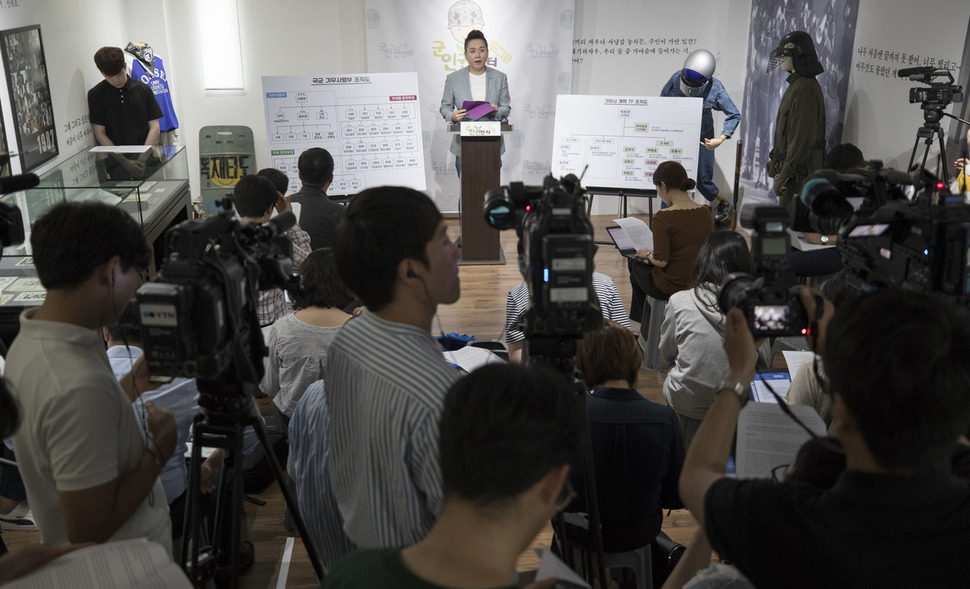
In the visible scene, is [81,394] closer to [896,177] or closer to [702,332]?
[896,177]

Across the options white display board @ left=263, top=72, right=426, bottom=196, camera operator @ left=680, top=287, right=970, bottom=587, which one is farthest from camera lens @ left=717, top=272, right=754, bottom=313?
white display board @ left=263, top=72, right=426, bottom=196

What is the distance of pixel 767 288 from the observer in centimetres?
153

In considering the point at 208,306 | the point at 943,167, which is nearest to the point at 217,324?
the point at 208,306

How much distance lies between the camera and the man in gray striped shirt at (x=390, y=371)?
4.27ft

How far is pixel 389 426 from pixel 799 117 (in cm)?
548

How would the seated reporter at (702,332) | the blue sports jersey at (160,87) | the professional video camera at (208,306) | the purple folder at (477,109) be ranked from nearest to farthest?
the professional video camera at (208,306), the seated reporter at (702,332), the purple folder at (477,109), the blue sports jersey at (160,87)

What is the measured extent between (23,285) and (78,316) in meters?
2.21

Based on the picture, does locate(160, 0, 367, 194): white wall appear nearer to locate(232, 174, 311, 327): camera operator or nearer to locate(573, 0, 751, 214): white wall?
locate(573, 0, 751, 214): white wall

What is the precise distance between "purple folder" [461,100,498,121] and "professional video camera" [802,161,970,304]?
4510 millimetres

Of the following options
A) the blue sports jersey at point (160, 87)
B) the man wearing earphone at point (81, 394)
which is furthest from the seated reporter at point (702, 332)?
the blue sports jersey at point (160, 87)

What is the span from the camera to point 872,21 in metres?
5.75

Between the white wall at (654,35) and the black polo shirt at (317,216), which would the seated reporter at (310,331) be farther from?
the white wall at (654,35)

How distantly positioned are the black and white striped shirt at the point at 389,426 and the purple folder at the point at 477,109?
5.06m

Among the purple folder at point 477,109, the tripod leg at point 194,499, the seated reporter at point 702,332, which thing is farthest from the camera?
the purple folder at point 477,109
